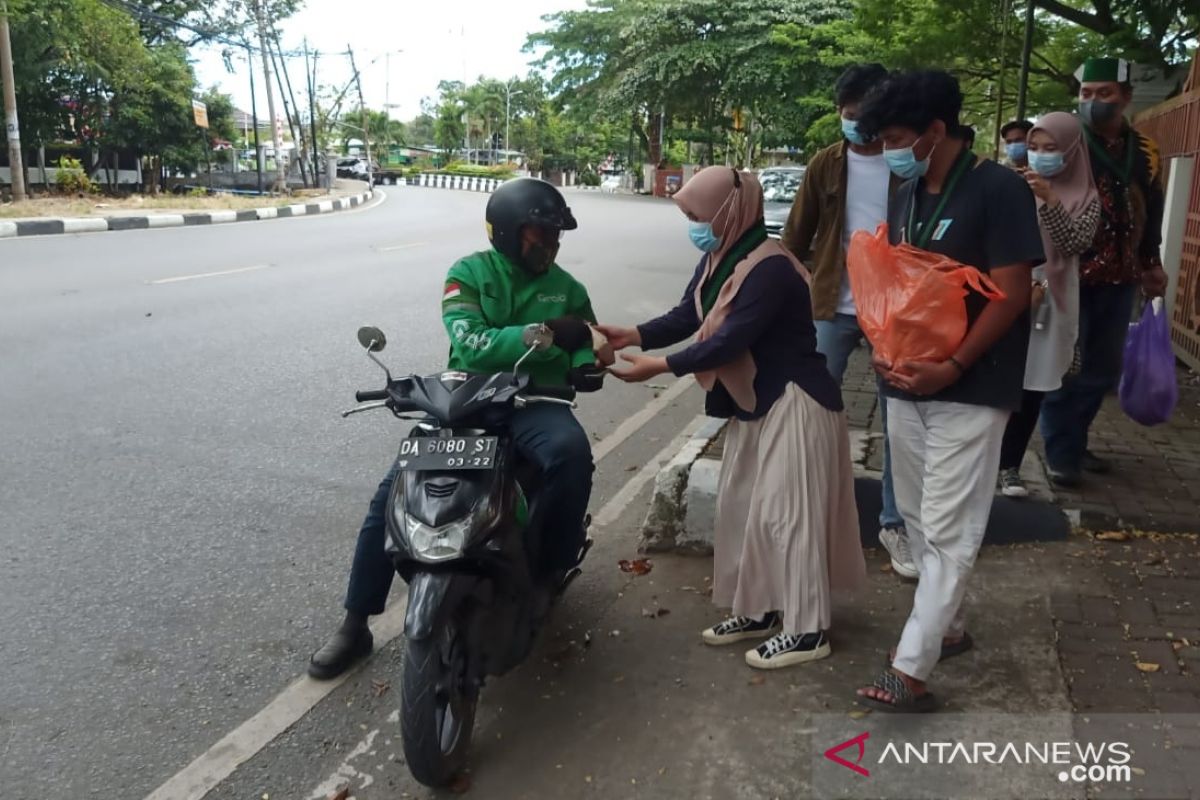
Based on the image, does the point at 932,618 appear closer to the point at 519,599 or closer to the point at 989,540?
the point at 519,599

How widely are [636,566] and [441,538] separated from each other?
147 cm

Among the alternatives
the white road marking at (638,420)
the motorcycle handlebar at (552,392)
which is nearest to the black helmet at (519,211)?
the motorcycle handlebar at (552,392)

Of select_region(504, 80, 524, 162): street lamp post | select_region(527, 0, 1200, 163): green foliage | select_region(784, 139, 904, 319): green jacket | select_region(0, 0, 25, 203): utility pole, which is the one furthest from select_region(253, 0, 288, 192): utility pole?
select_region(504, 80, 524, 162): street lamp post

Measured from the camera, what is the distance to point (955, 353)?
257 cm

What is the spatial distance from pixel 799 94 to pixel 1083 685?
30.9 meters

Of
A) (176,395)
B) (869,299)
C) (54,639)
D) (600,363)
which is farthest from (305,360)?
(869,299)

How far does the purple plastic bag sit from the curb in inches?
590

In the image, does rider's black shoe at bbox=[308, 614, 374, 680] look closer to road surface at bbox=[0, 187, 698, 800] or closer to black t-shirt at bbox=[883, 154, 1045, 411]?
road surface at bbox=[0, 187, 698, 800]

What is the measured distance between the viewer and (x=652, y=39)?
115 feet

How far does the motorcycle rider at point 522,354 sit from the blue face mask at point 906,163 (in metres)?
0.94

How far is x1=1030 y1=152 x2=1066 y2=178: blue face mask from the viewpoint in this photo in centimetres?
367

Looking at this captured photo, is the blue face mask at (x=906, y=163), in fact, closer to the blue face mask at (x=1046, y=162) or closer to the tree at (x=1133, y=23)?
the blue face mask at (x=1046, y=162)

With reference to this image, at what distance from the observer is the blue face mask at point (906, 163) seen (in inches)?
102

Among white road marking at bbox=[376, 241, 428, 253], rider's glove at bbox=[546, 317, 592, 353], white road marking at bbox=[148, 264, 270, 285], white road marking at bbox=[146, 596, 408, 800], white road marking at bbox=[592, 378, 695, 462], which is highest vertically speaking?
rider's glove at bbox=[546, 317, 592, 353]
